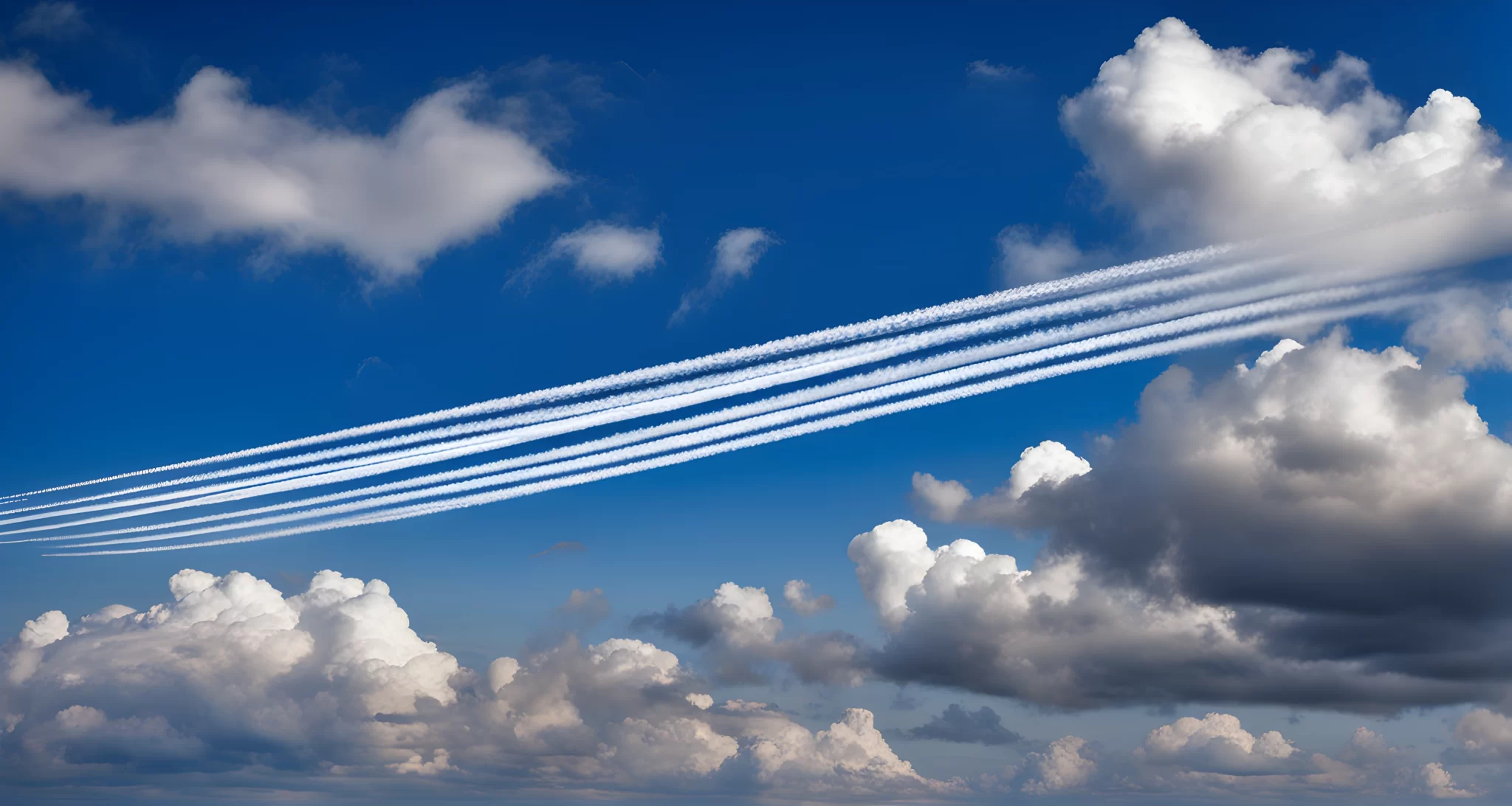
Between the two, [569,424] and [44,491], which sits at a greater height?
[44,491]

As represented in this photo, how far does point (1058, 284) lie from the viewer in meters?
58.1

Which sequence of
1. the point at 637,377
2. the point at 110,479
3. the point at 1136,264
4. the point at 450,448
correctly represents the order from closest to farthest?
the point at 1136,264
the point at 637,377
the point at 450,448
the point at 110,479

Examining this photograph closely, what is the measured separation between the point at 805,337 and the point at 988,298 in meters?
10.4

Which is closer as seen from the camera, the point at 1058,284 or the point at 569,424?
the point at 1058,284

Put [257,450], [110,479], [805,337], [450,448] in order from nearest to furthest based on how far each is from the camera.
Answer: [805,337]
[450,448]
[257,450]
[110,479]

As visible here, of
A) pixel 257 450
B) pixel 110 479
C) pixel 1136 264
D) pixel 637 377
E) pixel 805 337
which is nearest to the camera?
pixel 1136 264

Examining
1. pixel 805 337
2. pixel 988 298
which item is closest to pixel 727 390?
pixel 805 337

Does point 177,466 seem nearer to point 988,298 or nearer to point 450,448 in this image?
point 450,448

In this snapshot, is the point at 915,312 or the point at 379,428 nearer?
the point at 915,312

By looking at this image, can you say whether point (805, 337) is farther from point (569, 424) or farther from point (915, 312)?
point (569, 424)

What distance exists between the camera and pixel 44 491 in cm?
8731

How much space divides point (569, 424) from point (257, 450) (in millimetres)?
25720

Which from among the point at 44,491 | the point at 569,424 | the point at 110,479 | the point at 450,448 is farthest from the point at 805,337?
the point at 44,491

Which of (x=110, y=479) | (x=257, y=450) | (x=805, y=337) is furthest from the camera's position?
(x=110, y=479)
